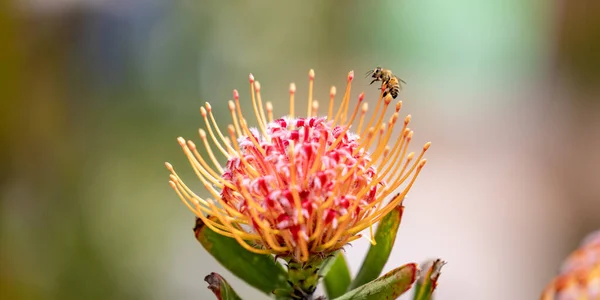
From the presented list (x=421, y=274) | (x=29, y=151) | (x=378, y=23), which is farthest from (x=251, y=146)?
(x=378, y=23)

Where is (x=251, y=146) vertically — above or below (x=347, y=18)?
below

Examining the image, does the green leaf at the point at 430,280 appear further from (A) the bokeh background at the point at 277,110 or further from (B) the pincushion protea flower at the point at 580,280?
(A) the bokeh background at the point at 277,110

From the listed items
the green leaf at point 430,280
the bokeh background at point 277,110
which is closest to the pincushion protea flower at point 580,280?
the green leaf at point 430,280

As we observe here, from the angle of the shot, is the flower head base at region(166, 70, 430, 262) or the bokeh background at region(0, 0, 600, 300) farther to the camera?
the bokeh background at region(0, 0, 600, 300)

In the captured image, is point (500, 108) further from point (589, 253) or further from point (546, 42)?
point (589, 253)

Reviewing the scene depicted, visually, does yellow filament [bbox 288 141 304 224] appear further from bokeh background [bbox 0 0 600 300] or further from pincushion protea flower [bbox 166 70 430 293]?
bokeh background [bbox 0 0 600 300]

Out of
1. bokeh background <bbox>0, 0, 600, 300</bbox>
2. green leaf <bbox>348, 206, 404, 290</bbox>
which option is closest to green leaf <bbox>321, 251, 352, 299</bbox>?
green leaf <bbox>348, 206, 404, 290</bbox>
